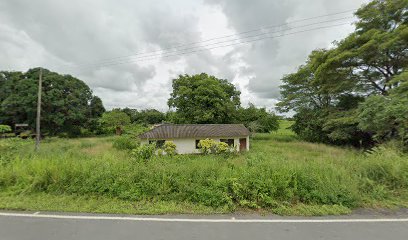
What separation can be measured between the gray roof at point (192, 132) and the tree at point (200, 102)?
4642 millimetres

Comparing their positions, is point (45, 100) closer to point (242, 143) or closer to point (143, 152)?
point (242, 143)

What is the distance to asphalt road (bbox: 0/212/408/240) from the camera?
319 centimetres

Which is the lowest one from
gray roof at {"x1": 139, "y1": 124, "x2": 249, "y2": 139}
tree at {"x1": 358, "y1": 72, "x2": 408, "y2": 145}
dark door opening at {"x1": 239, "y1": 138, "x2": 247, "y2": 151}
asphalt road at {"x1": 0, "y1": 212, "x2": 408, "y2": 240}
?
dark door opening at {"x1": 239, "y1": 138, "x2": 247, "y2": 151}

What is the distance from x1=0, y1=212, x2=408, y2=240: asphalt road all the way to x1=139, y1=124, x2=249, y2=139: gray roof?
1601 cm

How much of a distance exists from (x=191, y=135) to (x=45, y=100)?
81.4ft

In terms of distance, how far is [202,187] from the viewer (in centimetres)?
452

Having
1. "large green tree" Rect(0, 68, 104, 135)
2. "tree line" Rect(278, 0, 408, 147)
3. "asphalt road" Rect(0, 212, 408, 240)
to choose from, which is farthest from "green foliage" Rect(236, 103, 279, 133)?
"asphalt road" Rect(0, 212, 408, 240)

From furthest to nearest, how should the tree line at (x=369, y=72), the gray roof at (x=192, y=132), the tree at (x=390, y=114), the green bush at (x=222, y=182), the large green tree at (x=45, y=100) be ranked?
the large green tree at (x=45, y=100) < the gray roof at (x=192, y=132) < the tree line at (x=369, y=72) < the tree at (x=390, y=114) < the green bush at (x=222, y=182)

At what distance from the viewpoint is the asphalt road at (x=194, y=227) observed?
3189mm

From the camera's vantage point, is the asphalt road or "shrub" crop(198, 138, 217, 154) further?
"shrub" crop(198, 138, 217, 154)

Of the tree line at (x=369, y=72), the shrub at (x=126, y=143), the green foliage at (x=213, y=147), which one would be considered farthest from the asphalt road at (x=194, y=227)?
the shrub at (x=126, y=143)

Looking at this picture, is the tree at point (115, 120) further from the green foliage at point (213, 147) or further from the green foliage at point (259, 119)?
the green foliage at point (213, 147)

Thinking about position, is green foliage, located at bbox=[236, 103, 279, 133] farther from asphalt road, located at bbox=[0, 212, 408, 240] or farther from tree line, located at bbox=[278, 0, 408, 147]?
asphalt road, located at bbox=[0, 212, 408, 240]

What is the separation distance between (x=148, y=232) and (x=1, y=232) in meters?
2.44
